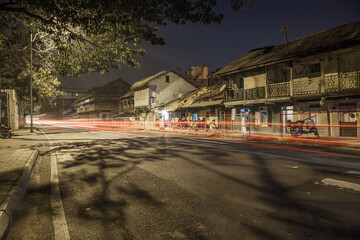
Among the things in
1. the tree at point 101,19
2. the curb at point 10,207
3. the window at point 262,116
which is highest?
the tree at point 101,19

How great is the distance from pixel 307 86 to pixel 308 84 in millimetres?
191

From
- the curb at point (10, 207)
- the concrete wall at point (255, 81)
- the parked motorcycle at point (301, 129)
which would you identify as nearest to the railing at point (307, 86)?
the concrete wall at point (255, 81)

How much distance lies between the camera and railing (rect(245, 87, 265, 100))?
20953 mm

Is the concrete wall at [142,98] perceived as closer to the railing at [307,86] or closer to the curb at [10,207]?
the railing at [307,86]

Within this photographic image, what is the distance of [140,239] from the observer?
8.16 ft

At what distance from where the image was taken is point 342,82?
15.7 m

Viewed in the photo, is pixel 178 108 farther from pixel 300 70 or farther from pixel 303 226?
pixel 303 226

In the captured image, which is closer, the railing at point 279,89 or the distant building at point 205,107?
the railing at point 279,89

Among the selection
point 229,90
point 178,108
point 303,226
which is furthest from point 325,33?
point 303,226

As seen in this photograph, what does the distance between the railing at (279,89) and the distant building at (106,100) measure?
142 ft

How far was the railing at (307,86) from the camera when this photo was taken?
55.9ft

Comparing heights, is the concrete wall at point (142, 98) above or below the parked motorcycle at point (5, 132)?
above

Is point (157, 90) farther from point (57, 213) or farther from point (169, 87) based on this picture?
point (57, 213)

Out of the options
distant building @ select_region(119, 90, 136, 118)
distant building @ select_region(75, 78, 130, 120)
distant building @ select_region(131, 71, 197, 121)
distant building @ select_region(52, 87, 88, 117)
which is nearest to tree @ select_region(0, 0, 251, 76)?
distant building @ select_region(131, 71, 197, 121)
